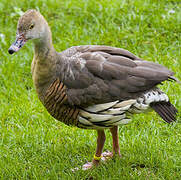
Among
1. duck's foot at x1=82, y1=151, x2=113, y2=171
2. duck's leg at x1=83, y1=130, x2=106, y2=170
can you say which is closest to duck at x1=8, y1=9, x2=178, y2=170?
duck's leg at x1=83, y1=130, x2=106, y2=170

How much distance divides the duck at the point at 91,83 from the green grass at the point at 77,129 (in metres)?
0.60

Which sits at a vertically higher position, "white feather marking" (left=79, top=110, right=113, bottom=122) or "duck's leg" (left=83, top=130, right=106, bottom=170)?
"white feather marking" (left=79, top=110, right=113, bottom=122)

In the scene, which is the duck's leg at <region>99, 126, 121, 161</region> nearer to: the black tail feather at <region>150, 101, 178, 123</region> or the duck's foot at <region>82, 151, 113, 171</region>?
the duck's foot at <region>82, 151, 113, 171</region>

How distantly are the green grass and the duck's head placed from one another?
1.39m

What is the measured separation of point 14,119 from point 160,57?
238 cm

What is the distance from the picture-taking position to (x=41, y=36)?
4.08 meters

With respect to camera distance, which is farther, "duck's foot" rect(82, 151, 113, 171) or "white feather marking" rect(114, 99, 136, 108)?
"duck's foot" rect(82, 151, 113, 171)

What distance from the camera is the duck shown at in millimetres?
4078

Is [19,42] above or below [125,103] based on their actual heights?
above

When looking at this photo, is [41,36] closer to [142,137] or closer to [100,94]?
[100,94]

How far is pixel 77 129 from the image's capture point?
515 cm

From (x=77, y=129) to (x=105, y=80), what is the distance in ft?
4.06

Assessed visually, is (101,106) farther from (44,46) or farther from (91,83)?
(44,46)

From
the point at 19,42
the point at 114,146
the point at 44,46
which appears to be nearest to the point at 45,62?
the point at 44,46
